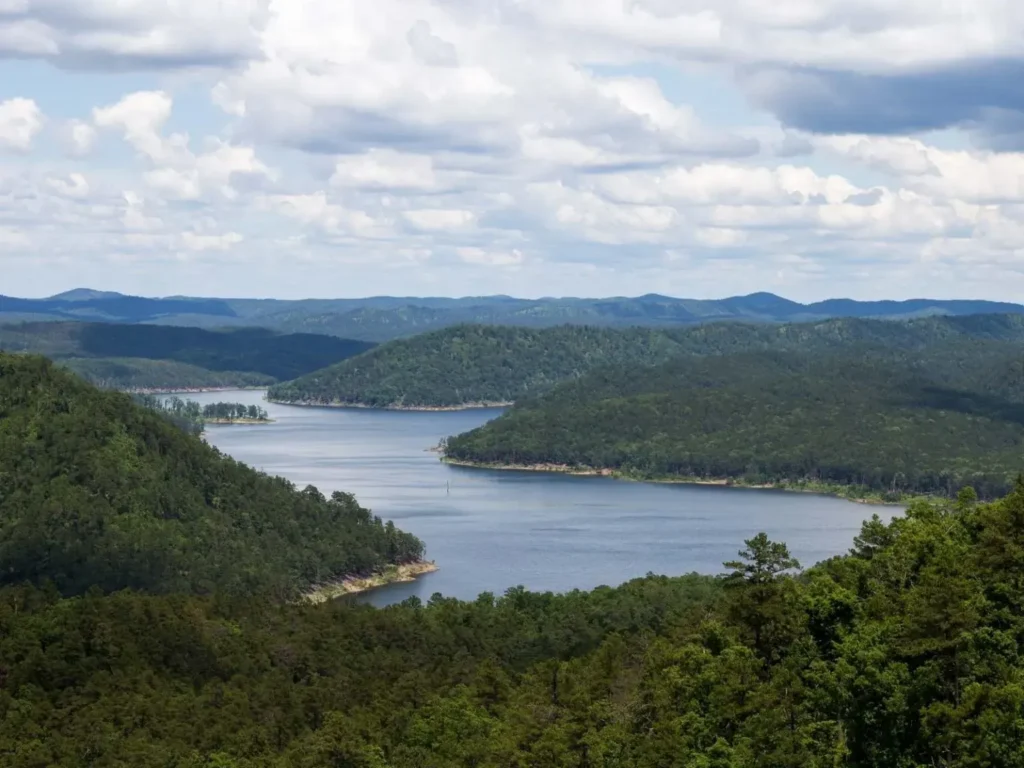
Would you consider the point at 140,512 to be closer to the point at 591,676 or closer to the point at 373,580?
the point at 373,580

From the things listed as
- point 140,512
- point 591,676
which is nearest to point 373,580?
point 140,512

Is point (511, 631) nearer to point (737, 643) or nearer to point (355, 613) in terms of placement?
point (355, 613)

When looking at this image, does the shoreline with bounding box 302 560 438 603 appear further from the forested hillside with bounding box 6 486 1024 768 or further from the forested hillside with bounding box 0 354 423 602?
the forested hillside with bounding box 6 486 1024 768

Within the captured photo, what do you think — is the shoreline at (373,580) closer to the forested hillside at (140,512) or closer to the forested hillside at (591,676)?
the forested hillside at (140,512)

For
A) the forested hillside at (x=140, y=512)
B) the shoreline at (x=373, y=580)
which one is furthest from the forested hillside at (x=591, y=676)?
the shoreline at (x=373, y=580)

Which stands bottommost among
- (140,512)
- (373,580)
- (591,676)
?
(373,580)

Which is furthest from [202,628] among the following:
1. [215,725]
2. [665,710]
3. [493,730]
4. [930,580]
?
[930,580]
